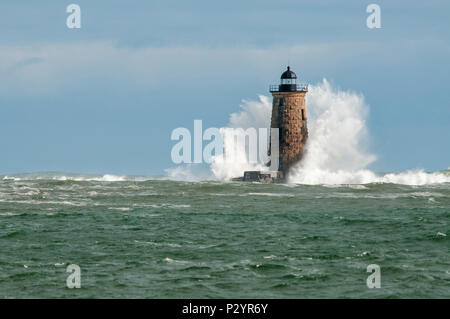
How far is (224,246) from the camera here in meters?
27.8

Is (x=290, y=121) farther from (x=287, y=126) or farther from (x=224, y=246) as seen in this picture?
(x=224, y=246)

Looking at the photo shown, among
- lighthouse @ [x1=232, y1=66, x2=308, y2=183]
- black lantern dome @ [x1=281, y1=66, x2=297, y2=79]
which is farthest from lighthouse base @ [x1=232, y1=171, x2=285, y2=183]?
black lantern dome @ [x1=281, y1=66, x2=297, y2=79]

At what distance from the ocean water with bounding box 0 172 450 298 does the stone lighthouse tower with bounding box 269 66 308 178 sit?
1688cm

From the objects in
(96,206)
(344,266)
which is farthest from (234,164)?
(344,266)

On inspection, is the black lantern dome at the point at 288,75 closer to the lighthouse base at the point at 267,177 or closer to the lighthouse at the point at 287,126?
the lighthouse at the point at 287,126

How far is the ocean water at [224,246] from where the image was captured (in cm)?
2122

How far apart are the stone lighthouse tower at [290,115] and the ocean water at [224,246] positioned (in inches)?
664

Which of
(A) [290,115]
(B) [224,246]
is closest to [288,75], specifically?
(A) [290,115]

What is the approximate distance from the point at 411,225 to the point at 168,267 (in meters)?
13.3

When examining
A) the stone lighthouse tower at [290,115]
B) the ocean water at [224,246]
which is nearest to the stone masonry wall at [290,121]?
the stone lighthouse tower at [290,115]

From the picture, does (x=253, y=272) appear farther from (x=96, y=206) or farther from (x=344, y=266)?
(x=96, y=206)

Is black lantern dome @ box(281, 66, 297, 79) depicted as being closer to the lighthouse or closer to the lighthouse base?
the lighthouse

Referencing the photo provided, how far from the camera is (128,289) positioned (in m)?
20.9

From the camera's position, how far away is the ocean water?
69.6ft
